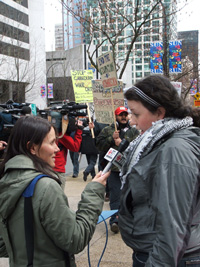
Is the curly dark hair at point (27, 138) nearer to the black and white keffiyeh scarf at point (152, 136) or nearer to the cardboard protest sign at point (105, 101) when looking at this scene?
the black and white keffiyeh scarf at point (152, 136)

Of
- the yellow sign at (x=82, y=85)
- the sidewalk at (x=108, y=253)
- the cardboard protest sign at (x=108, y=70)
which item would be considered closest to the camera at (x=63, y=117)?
the cardboard protest sign at (x=108, y=70)

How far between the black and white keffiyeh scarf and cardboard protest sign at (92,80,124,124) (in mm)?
3714

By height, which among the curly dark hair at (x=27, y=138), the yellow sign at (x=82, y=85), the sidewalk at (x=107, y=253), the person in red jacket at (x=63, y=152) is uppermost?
the yellow sign at (x=82, y=85)

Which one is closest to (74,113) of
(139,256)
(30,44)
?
(139,256)

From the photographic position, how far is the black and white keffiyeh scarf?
161cm

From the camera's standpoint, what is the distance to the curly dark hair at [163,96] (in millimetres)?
1718

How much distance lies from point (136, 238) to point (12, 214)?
695mm

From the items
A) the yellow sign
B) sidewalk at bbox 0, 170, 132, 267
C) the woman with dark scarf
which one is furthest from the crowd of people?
the yellow sign

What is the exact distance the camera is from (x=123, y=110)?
17.8 feet

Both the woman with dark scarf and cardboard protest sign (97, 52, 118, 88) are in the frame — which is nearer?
the woman with dark scarf

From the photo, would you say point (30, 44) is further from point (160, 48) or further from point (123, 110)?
point (123, 110)

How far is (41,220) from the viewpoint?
5.48 feet

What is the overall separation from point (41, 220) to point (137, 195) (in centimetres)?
53

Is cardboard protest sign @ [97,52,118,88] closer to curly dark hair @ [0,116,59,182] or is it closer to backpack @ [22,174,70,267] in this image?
curly dark hair @ [0,116,59,182]
